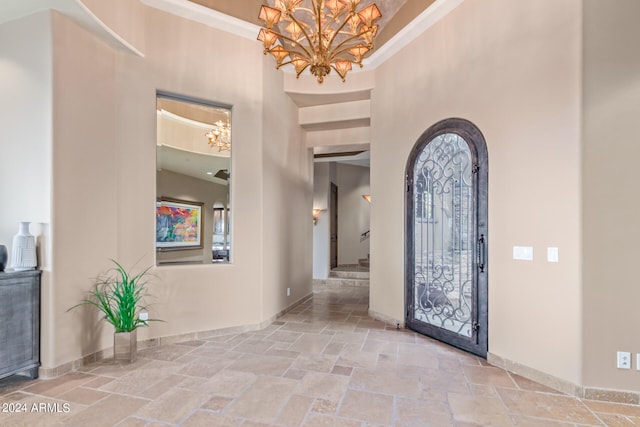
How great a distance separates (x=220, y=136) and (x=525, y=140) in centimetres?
345

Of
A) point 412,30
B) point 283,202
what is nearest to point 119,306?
point 283,202

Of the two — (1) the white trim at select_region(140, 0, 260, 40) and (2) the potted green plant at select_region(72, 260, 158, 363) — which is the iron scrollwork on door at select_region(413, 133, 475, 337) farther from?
(2) the potted green plant at select_region(72, 260, 158, 363)

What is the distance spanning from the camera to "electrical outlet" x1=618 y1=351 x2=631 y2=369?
2.53 metres

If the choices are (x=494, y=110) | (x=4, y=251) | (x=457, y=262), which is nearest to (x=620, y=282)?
(x=457, y=262)

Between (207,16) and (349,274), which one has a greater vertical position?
(207,16)

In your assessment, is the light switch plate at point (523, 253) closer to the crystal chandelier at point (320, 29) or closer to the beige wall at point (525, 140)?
the beige wall at point (525, 140)

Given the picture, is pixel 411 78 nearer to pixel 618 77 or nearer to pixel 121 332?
pixel 618 77

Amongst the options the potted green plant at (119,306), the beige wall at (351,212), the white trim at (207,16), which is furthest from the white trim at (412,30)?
the beige wall at (351,212)

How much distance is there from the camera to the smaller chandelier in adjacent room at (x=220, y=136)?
419 cm

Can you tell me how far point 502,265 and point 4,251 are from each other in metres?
4.57

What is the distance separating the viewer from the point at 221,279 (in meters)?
4.11

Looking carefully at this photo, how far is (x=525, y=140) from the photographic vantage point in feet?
9.79

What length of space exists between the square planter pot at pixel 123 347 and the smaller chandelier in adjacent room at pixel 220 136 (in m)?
2.38

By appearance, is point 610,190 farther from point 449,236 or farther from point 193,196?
point 193,196
